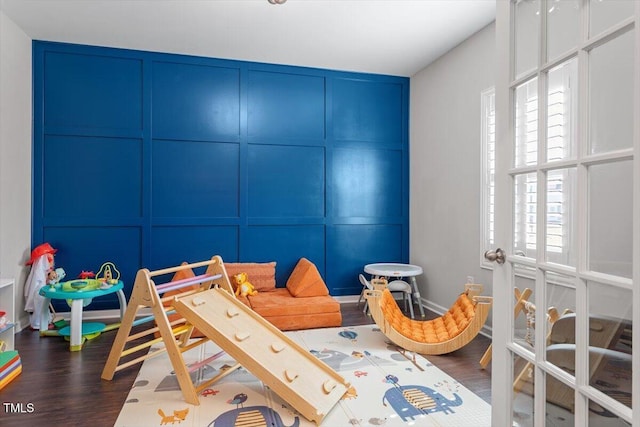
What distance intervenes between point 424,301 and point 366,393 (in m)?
2.31

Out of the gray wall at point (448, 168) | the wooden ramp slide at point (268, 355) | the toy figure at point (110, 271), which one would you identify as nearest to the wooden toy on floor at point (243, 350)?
the wooden ramp slide at point (268, 355)

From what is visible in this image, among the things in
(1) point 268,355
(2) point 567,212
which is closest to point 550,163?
(2) point 567,212

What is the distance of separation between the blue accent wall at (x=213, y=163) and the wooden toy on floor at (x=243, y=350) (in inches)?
68.5

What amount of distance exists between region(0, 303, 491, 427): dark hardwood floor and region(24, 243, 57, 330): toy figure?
0.23 metres

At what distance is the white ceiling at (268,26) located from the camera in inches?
124

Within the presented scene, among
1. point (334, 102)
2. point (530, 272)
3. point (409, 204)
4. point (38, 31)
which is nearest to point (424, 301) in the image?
point (409, 204)

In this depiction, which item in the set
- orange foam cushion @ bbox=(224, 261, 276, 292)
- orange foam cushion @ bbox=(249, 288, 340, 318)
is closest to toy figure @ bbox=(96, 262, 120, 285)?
orange foam cushion @ bbox=(224, 261, 276, 292)

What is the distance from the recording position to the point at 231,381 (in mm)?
2521

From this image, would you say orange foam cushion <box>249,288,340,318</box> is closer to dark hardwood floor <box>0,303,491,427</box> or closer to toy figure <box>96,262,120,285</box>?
dark hardwood floor <box>0,303,491,427</box>

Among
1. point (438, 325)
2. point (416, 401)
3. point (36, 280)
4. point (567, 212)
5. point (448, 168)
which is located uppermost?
point (448, 168)

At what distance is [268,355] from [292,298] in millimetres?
1567

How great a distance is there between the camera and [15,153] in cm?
350

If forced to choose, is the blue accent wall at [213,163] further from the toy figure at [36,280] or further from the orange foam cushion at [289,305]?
the orange foam cushion at [289,305]

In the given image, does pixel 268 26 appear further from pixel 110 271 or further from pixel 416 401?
pixel 416 401
